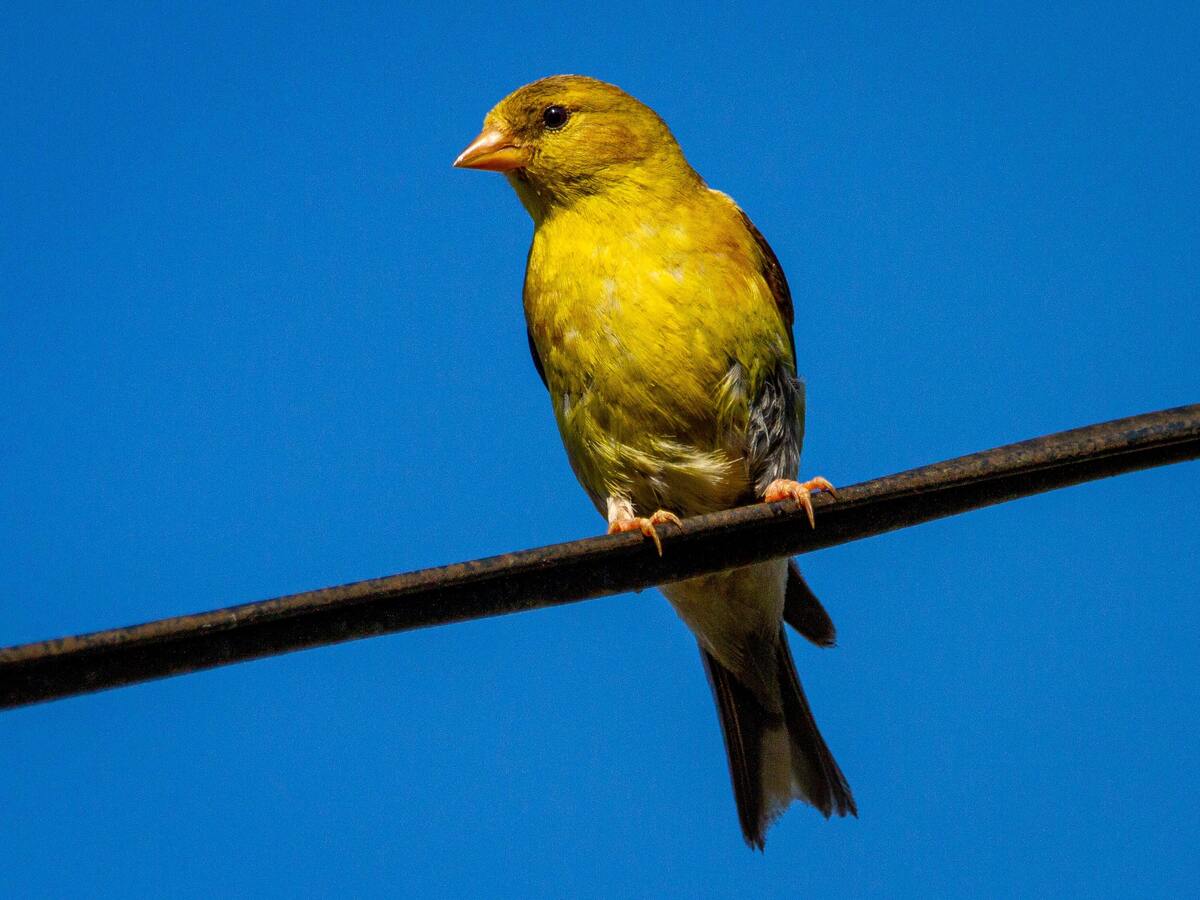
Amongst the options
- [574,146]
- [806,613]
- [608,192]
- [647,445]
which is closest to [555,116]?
[574,146]

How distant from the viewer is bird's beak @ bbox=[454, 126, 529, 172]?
5219mm

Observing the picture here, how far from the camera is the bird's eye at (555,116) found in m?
5.25

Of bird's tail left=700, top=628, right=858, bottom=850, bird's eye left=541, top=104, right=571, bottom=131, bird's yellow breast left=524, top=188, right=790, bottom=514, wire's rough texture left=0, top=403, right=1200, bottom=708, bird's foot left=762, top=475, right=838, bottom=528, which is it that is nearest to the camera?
wire's rough texture left=0, top=403, right=1200, bottom=708

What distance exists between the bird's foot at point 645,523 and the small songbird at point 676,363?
0.04ft

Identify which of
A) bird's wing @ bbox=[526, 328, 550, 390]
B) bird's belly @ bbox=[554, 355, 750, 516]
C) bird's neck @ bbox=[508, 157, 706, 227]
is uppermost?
bird's neck @ bbox=[508, 157, 706, 227]

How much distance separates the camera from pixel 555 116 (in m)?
5.26

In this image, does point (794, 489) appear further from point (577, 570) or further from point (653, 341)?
point (577, 570)

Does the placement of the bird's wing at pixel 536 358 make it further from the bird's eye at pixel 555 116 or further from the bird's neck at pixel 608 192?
the bird's eye at pixel 555 116

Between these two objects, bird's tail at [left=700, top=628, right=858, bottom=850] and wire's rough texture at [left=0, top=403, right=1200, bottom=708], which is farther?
bird's tail at [left=700, top=628, right=858, bottom=850]

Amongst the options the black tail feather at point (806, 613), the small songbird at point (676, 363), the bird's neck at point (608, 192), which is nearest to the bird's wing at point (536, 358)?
the small songbird at point (676, 363)

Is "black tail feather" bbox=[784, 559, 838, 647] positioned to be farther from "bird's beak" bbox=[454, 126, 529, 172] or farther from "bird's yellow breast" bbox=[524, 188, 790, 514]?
"bird's beak" bbox=[454, 126, 529, 172]

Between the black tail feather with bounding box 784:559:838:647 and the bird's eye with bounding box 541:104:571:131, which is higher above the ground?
the bird's eye with bounding box 541:104:571:131

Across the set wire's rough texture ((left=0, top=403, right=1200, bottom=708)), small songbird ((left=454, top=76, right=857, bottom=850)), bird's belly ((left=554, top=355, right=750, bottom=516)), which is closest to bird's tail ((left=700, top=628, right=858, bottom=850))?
small songbird ((left=454, top=76, right=857, bottom=850))

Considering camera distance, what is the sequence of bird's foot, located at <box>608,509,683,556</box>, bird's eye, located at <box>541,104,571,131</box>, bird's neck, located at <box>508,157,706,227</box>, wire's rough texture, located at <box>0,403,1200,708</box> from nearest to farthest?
1. wire's rough texture, located at <box>0,403,1200,708</box>
2. bird's foot, located at <box>608,509,683,556</box>
3. bird's neck, located at <box>508,157,706,227</box>
4. bird's eye, located at <box>541,104,571,131</box>
